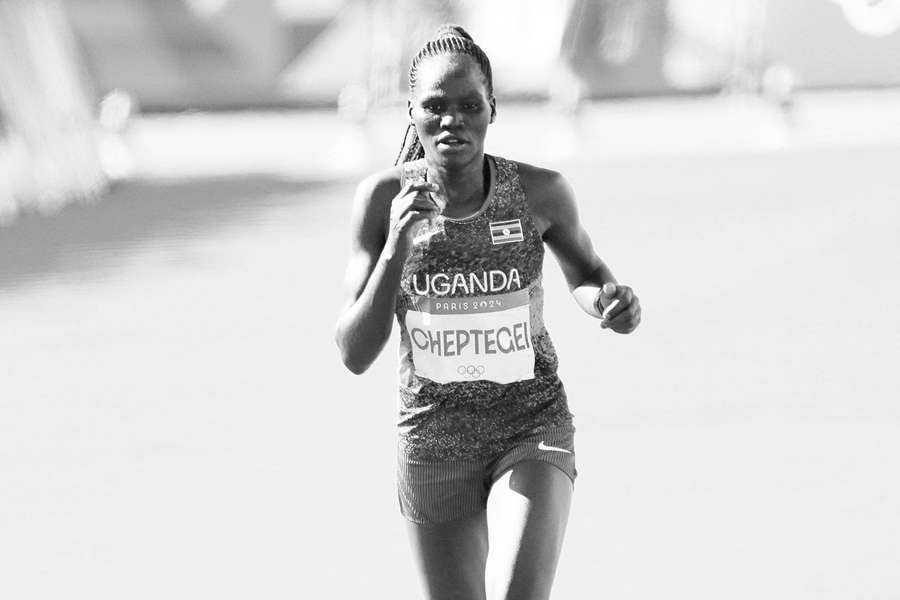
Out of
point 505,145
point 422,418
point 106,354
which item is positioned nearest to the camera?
Result: point 422,418

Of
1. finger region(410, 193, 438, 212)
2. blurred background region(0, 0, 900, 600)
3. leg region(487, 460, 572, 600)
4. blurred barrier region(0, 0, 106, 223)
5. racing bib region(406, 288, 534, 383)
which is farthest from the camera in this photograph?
blurred barrier region(0, 0, 106, 223)

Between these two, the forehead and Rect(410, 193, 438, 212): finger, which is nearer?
Rect(410, 193, 438, 212): finger

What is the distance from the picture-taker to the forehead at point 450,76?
11.4 feet

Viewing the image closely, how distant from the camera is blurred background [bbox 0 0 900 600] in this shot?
6.17 m

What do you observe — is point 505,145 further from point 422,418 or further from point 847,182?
point 422,418

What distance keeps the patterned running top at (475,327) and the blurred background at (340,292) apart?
6.63 feet

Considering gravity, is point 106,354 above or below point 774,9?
below

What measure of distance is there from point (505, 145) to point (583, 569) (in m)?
9.82

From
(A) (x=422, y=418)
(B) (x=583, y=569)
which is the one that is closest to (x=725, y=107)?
(B) (x=583, y=569)

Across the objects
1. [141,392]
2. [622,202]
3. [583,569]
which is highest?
[622,202]

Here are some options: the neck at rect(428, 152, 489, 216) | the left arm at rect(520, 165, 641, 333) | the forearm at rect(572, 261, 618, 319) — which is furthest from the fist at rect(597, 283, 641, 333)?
the neck at rect(428, 152, 489, 216)

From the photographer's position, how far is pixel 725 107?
51.3 feet

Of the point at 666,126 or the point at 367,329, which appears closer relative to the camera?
the point at 367,329

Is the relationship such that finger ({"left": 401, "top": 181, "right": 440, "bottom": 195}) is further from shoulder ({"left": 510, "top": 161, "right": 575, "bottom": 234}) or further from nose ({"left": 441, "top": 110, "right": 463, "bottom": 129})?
shoulder ({"left": 510, "top": 161, "right": 575, "bottom": 234})
